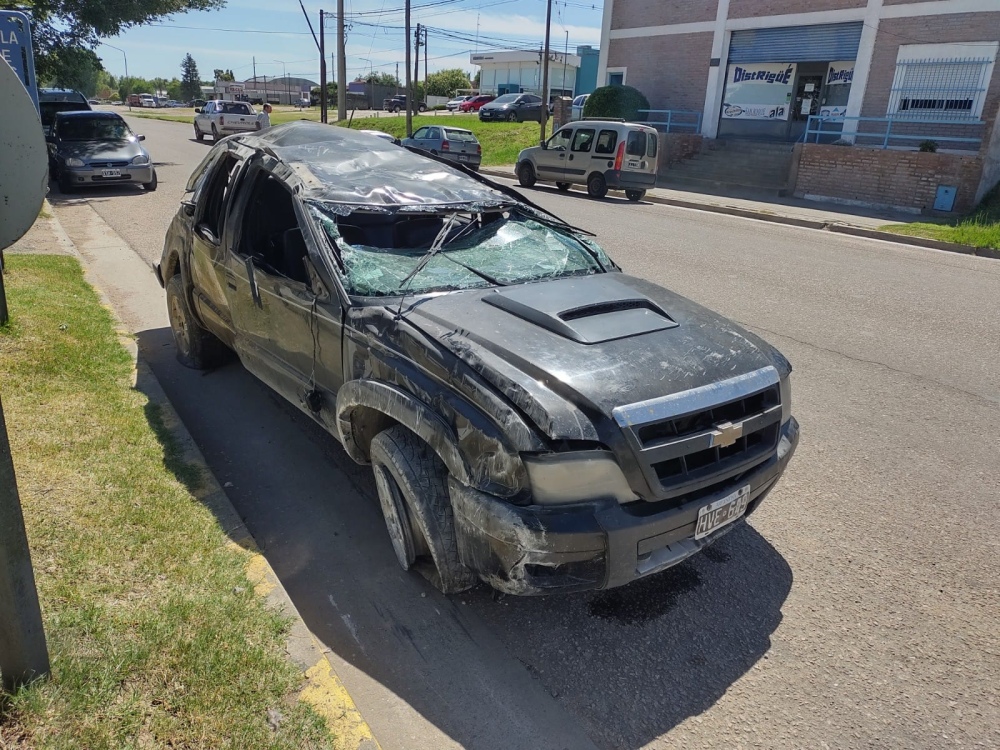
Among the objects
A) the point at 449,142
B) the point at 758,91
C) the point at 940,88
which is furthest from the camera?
the point at 758,91

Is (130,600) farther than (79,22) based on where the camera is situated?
No

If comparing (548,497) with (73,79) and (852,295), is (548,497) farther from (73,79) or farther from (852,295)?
(73,79)

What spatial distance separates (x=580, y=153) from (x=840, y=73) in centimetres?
1097

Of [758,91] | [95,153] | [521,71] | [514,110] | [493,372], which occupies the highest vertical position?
[521,71]

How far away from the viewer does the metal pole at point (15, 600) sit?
6.75 feet

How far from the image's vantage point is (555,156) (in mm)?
19125

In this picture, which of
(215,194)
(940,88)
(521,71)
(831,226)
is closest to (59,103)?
(215,194)

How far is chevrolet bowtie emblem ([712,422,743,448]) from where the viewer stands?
2.73 m

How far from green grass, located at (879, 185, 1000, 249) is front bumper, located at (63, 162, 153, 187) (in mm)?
15491

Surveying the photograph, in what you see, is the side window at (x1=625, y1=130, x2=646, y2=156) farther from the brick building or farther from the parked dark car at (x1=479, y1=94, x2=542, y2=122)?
the parked dark car at (x1=479, y1=94, x2=542, y2=122)

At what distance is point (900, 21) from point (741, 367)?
2303cm

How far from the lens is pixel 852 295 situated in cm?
874

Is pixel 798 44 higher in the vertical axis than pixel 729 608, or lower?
higher

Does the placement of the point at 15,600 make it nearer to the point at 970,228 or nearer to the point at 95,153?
the point at 95,153
